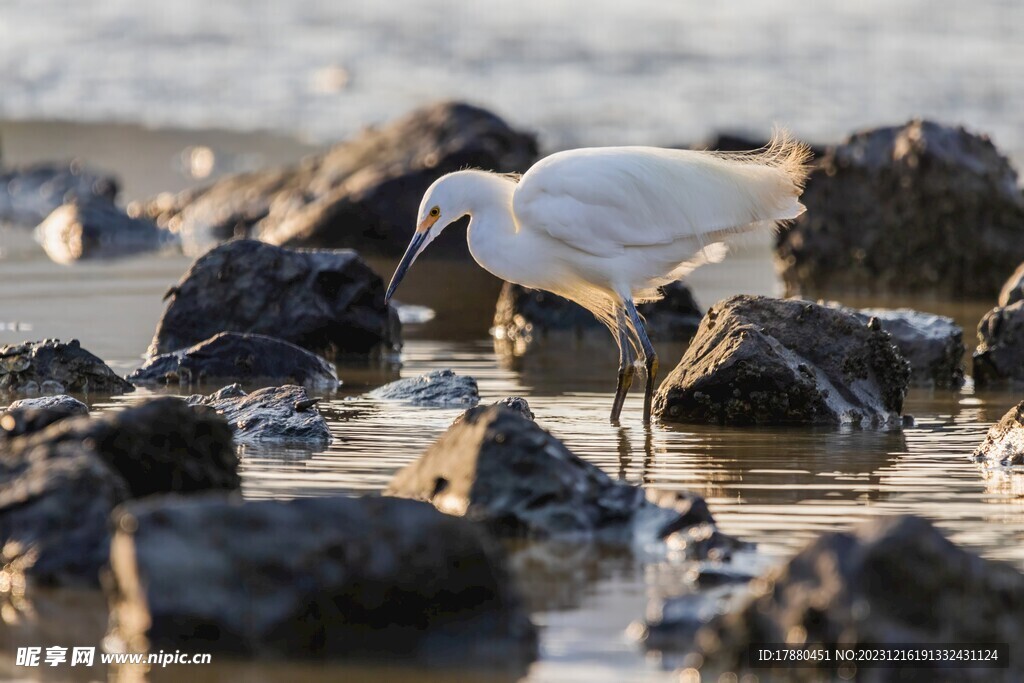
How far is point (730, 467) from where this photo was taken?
7.59 m

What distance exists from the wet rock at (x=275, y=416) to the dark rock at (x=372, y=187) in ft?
37.4

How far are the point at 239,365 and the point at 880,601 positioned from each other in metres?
7.20

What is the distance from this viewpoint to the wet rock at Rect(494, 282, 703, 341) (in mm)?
13453

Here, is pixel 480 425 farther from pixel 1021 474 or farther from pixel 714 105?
pixel 714 105

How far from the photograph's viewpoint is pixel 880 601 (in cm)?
435

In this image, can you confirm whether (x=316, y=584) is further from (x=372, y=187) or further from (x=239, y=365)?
(x=372, y=187)

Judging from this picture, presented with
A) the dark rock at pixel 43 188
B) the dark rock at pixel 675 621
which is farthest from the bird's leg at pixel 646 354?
the dark rock at pixel 43 188

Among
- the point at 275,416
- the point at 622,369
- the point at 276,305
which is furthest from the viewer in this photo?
the point at 276,305

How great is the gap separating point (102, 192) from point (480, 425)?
902 inches

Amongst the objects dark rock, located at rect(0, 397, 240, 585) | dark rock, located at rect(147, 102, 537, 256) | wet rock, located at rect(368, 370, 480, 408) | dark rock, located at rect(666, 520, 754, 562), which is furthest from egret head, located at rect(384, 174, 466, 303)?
dark rock, located at rect(147, 102, 537, 256)

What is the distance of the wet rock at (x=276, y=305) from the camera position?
1236 centimetres

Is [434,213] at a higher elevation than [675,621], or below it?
higher

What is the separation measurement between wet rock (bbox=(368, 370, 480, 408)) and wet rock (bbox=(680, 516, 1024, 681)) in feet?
16.9

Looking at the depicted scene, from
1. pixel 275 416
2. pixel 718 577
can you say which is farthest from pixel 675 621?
pixel 275 416
